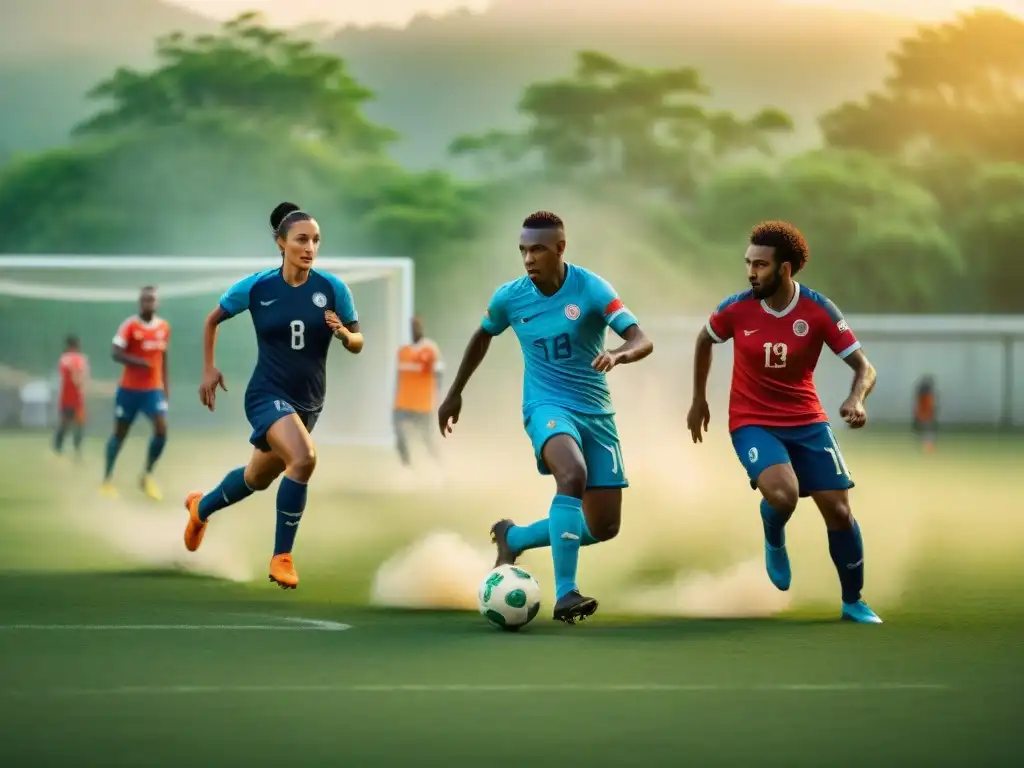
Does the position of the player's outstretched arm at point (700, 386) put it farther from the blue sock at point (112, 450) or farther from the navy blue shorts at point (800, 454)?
the blue sock at point (112, 450)

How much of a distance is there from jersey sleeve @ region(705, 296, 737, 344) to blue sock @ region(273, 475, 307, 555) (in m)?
2.36

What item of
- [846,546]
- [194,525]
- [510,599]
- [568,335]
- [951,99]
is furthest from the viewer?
[951,99]

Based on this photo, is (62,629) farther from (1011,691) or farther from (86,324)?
(86,324)

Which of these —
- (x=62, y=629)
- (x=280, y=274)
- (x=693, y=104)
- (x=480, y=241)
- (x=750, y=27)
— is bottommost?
(x=62, y=629)

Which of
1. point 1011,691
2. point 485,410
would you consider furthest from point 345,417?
point 1011,691

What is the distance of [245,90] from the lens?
65.0 m

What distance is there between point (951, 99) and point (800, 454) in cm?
5908

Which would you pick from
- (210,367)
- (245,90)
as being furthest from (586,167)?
Result: (210,367)

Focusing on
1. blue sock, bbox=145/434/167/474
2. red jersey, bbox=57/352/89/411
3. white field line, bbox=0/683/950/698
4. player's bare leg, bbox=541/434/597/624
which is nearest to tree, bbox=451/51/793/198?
red jersey, bbox=57/352/89/411

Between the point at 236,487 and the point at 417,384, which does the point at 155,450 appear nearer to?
the point at 417,384

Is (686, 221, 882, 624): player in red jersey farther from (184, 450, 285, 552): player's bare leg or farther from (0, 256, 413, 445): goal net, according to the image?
(0, 256, 413, 445): goal net

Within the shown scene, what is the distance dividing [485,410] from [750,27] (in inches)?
1699

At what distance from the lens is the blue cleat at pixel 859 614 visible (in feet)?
30.2

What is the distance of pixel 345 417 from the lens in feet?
94.9
